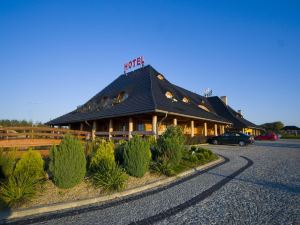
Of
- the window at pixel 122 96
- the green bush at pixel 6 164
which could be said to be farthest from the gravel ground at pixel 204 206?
the window at pixel 122 96

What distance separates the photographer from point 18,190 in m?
5.77

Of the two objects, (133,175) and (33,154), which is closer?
(33,154)

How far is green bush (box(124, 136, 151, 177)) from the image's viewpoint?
8039 mm

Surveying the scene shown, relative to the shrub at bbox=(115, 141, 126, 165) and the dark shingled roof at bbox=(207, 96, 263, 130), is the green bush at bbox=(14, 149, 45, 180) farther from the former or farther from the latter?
the dark shingled roof at bbox=(207, 96, 263, 130)

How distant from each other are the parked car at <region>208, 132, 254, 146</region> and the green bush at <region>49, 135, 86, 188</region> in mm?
20983

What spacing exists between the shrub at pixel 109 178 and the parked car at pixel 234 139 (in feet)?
66.3

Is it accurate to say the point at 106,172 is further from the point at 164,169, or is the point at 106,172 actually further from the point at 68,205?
the point at 164,169

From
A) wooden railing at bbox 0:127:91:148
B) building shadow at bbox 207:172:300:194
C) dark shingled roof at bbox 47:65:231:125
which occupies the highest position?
dark shingled roof at bbox 47:65:231:125

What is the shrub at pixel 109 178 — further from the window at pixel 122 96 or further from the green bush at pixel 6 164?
the window at pixel 122 96

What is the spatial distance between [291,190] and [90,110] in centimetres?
2182

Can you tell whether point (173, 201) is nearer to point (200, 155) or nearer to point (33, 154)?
point (33, 154)

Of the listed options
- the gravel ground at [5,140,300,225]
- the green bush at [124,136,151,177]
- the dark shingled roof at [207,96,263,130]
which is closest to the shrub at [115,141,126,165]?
the green bush at [124,136,151,177]

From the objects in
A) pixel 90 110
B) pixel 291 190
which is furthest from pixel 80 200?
pixel 90 110

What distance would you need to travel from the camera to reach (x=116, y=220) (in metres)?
4.85
